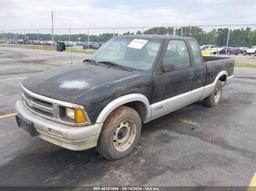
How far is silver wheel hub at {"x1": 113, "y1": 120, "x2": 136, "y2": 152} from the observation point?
11.1ft

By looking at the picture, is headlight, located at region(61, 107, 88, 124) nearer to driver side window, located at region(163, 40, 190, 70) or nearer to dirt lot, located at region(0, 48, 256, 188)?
dirt lot, located at region(0, 48, 256, 188)

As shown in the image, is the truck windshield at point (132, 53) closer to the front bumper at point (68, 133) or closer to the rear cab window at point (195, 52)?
the rear cab window at point (195, 52)

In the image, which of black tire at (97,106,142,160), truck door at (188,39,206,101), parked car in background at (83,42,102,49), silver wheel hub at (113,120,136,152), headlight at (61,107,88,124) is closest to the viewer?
headlight at (61,107,88,124)

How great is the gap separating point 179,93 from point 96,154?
1.86 m

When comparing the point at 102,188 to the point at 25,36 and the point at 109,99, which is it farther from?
the point at 25,36

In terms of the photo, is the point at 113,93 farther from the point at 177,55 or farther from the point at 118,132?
the point at 177,55

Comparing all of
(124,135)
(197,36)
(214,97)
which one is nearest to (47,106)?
(124,135)

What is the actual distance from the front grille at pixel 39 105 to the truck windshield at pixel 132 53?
141 centimetres

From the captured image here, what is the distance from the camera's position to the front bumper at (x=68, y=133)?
9.20ft

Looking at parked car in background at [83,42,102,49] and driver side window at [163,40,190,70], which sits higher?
parked car in background at [83,42,102,49]

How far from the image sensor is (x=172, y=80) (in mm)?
4023

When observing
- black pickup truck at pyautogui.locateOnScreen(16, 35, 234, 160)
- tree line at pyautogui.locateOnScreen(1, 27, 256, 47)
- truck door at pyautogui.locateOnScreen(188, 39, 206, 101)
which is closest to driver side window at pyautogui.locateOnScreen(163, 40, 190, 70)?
black pickup truck at pyautogui.locateOnScreen(16, 35, 234, 160)

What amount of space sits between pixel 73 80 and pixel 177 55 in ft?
6.75

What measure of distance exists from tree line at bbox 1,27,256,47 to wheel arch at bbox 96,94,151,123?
5357 millimetres
